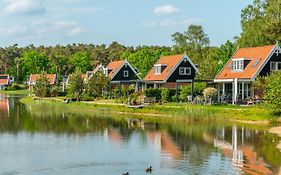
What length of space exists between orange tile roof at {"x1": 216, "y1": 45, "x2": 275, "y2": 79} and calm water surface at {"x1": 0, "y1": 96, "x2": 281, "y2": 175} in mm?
12618

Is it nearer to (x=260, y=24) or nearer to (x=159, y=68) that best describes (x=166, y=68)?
(x=159, y=68)

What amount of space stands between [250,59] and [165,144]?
25.7m

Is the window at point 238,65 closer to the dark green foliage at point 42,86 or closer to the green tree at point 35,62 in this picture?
the dark green foliage at point 42,86

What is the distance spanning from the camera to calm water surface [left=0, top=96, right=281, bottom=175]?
896 inches

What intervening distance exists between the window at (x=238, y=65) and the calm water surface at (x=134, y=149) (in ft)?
46.7

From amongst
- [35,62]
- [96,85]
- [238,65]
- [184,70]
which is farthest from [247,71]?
[35,62]

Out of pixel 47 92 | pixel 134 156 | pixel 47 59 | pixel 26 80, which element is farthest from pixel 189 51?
pixel 134 156

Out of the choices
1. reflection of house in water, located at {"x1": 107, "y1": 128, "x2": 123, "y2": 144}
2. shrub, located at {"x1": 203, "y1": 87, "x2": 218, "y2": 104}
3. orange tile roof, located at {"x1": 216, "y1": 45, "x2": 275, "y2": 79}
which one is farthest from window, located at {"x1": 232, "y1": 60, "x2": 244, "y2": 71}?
reflection of house in water, located at {"x1": 107, "y1": 128, "x2": 123, "y2": 144}

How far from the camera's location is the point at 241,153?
2711 centimetres

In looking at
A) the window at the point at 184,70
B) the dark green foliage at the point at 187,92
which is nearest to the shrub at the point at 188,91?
the dark green foliage at the point at 187,92

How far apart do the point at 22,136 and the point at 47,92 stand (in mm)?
50174

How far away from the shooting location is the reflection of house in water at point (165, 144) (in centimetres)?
2699

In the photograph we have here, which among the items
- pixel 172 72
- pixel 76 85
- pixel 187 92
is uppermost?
pixel 172 72

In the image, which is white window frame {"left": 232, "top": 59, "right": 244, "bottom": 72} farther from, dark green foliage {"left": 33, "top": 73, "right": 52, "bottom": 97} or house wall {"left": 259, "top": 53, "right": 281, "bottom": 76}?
dark green foliage {"left": 33, "top": 73, "right": 52, "bottom": 97}
